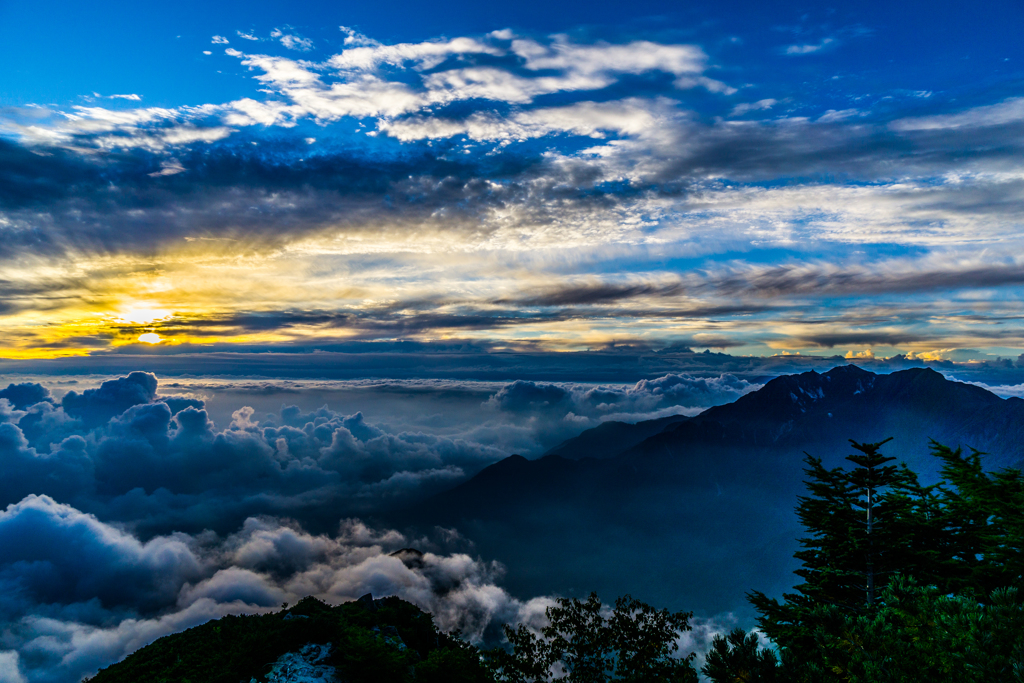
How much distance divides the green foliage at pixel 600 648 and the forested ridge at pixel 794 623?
9 cm

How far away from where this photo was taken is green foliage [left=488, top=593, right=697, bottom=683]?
29516 millimetres

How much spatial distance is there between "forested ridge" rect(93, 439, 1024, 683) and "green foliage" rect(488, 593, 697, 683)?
0.09m

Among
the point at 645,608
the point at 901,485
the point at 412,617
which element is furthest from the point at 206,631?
the point at 901,485

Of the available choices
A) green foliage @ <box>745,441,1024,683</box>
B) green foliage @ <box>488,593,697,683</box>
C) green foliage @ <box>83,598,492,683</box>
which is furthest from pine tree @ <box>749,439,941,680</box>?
green foliage @ <box>83,598,492,683</box>

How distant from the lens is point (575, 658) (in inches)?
1207

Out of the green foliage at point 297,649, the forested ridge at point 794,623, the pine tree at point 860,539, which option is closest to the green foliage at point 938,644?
the forested ridge at point 794,623

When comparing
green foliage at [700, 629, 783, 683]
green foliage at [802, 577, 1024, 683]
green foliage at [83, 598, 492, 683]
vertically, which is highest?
green foliage at [802, 577, 1024, 683]

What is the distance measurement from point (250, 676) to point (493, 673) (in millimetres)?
16116

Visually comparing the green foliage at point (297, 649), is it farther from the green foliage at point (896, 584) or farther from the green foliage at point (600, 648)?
the green foliage at point (896, 584)

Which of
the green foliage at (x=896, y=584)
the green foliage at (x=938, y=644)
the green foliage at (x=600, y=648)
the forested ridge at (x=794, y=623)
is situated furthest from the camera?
the green foliage at (x=600, y=648)

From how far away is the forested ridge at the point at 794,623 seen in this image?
23.1 m

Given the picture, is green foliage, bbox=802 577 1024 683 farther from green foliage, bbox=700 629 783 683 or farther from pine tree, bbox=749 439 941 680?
pine tree, bbox=749 439 941 680

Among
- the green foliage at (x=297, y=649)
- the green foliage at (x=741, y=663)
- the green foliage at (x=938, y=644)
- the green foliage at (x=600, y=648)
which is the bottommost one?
the green foliage at (x=297, y=649)

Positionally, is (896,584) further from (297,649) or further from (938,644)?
(297,649)
